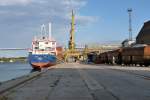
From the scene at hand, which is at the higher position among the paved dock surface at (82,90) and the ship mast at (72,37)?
the ship mast at (72,37)

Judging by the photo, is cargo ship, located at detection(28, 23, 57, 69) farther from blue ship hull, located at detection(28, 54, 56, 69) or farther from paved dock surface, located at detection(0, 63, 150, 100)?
paved dock surface, located at detection(0, 63, 150, 100)

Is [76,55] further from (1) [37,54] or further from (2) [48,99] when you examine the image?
(2) [48,99]

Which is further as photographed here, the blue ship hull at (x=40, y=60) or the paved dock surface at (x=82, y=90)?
the blue ship hull at (x=40, y=60)

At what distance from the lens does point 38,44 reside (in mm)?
111812

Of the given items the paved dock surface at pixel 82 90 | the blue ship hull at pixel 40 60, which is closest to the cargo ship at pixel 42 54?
the blue ship hull at pixel 40 60

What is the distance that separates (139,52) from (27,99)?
66.7m

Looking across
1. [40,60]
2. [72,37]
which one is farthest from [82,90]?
[72,37]

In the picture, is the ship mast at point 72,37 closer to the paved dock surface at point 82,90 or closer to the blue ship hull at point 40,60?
the blue ship hull at point 40,60

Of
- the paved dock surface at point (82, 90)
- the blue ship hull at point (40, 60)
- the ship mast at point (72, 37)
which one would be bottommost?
the paved dock surface at point (82, 90)

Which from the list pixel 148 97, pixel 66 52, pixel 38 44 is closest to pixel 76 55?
pixel 66 52

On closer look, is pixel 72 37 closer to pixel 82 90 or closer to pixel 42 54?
pixel 42 54

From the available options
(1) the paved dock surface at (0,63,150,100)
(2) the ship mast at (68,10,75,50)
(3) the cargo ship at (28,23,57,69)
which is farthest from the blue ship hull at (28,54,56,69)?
(2) the ship mast at (68,10,75,50)

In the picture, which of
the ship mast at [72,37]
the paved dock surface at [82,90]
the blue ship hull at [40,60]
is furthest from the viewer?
the ship mast at [72,37]

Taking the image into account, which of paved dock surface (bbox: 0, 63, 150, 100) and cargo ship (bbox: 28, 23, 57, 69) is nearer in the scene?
paved dock surface (bbox: 0, 63, 150, 100)
